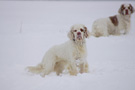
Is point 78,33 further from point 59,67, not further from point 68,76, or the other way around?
point 59,67

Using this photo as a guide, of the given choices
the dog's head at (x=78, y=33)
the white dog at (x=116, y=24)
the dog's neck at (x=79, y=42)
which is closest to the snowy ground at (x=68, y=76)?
the dog's neck at (x=79, y=42)

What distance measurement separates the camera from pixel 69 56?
4.11 metres

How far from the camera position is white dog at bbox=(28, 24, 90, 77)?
405 cm

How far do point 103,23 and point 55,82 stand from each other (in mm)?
5621

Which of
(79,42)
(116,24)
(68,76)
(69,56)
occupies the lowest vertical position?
(68,76)

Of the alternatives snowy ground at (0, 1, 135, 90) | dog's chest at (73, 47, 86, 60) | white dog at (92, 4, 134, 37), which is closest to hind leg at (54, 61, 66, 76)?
snowy ground at (0, 1, 135, 90)

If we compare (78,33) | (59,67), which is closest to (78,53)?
(78,33)

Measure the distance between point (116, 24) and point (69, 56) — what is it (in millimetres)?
5053

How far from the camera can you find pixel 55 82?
11.2 feet

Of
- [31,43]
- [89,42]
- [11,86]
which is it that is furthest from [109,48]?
[11,86]

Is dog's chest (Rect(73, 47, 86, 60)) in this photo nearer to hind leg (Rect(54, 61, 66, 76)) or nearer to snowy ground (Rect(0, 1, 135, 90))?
snowy ground (Rect(0, 1, 135, 90))

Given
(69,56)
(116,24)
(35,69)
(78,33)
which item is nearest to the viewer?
(78,33)

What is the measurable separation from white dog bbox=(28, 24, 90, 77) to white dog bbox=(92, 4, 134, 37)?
14.0 feet

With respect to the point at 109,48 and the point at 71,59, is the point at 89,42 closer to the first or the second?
the point at 109,48
